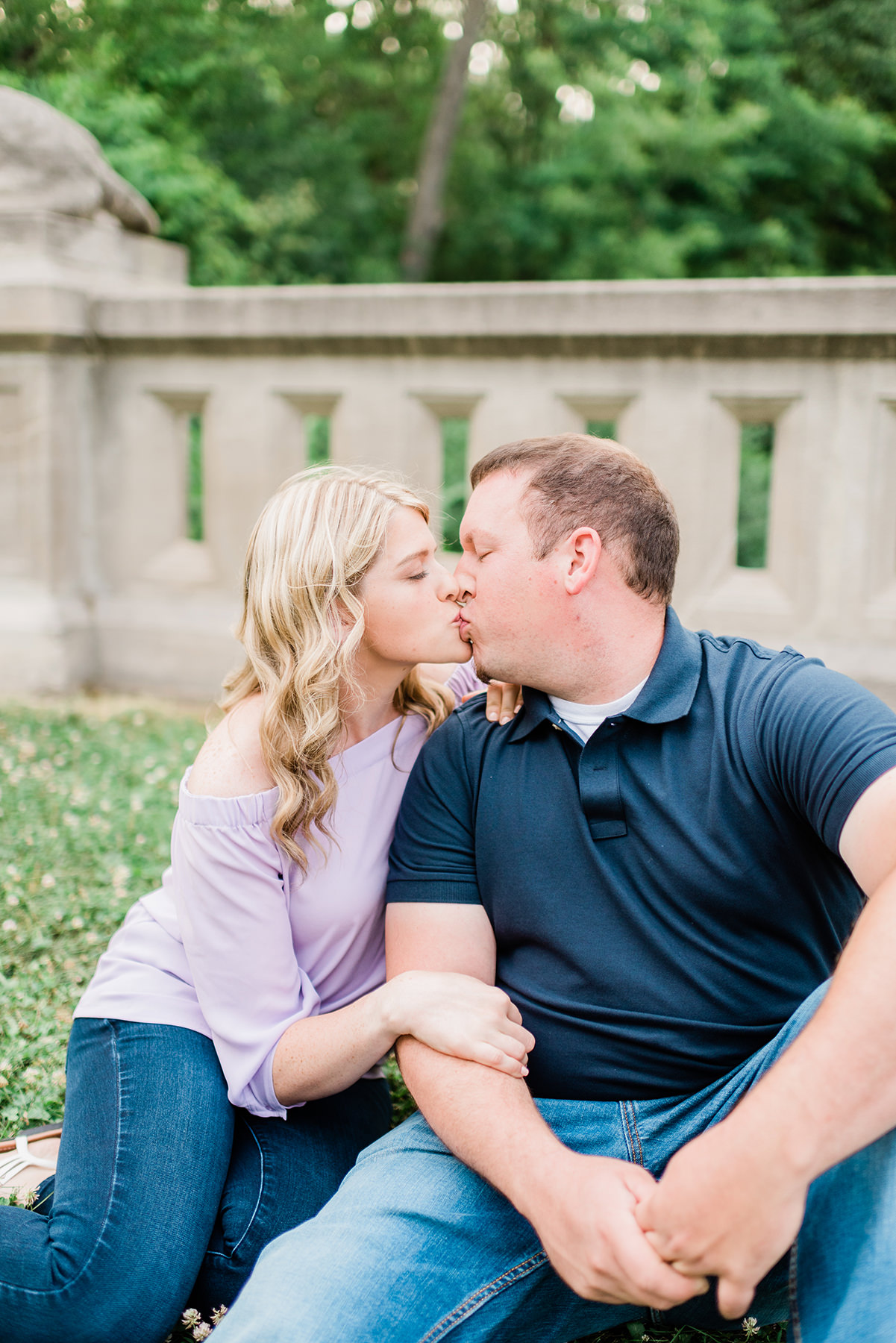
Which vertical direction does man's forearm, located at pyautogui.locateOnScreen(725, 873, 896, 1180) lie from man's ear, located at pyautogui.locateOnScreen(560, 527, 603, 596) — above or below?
below

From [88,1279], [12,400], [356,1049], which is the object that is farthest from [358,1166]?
[12,400]

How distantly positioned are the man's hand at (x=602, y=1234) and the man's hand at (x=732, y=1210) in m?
0.04

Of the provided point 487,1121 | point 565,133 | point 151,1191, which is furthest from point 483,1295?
point 565,133

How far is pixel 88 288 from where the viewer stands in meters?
5.74

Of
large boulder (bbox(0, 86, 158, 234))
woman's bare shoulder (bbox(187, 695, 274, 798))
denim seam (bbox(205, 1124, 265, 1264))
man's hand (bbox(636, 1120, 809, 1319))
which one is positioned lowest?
denim seam (bbox(205, 1124, 265, 1264))

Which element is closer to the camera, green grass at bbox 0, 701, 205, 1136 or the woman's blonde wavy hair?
the woman's blonde wavy hair

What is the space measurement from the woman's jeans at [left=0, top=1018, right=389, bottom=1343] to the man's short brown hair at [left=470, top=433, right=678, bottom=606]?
3.72ft

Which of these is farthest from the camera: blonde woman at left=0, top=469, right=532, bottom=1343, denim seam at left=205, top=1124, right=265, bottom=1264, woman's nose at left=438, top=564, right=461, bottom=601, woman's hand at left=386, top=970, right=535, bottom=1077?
woman's nose at left=438, top=564, right=461, bottom=601

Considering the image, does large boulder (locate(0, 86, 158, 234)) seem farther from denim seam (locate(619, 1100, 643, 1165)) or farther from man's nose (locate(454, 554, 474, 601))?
denim seam (locate(619, 1100, 643, 1165))

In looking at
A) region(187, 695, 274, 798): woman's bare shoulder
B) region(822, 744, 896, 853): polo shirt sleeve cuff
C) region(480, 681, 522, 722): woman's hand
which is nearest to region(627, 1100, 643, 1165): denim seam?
region(822, 744, 896, 853): polo shirt sleeve cuff

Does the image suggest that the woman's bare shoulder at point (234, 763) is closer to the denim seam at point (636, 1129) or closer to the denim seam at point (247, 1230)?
the denim seam at point (247, 1230)

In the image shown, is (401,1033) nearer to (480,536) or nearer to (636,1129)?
(636,1129)

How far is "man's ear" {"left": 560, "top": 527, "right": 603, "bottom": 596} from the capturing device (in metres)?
1.94

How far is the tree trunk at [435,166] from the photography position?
15.4 metres
